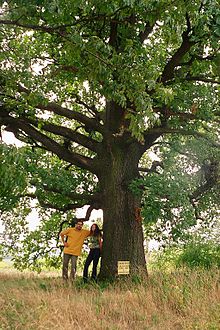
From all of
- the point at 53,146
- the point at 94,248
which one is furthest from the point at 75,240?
the point at 53,146

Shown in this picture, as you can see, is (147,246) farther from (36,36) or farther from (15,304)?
(15,304)

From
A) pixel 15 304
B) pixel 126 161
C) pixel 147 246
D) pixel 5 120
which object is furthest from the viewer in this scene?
pixel 147 246

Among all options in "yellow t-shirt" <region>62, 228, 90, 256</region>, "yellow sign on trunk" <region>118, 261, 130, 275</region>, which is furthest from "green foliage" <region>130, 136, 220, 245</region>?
"yellow t-shirt" <region>62, 228, 90, 256</region>

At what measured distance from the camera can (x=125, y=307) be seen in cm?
824

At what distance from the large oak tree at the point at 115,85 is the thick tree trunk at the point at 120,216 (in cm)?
3

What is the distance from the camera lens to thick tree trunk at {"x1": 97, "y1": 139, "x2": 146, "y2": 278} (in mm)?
12547

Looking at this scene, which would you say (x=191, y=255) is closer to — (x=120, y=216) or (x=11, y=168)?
(x=120, y=216)

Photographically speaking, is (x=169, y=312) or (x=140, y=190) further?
(x=140, y=190)

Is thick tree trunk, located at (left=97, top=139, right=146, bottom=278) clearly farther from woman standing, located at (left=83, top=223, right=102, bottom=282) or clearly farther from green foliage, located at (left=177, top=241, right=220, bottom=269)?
green foliage, located at (left=177, top=241, right=220, bottom=269)

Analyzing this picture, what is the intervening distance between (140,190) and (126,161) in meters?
1.47

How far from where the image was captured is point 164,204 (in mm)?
11711

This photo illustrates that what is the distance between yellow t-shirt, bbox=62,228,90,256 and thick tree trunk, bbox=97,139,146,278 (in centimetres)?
103

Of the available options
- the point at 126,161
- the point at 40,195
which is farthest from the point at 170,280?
the point at 40,195

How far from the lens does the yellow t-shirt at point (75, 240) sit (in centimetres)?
1360
